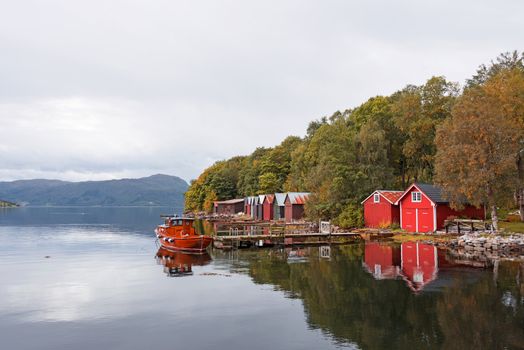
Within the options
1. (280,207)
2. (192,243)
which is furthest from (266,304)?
(280,207)

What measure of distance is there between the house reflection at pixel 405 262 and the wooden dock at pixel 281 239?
6.48 meters

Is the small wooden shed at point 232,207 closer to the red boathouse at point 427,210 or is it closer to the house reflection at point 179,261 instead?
the red boathouse at point 427,210

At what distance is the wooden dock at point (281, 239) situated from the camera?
47406 mm

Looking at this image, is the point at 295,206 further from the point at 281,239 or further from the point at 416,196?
the point at 416,196

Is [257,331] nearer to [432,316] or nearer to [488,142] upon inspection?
[432,316]

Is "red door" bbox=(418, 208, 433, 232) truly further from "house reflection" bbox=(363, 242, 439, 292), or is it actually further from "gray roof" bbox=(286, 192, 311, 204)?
"gray roof" bbox=(286, 192, 311, 204)

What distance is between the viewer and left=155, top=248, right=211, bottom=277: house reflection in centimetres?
3202

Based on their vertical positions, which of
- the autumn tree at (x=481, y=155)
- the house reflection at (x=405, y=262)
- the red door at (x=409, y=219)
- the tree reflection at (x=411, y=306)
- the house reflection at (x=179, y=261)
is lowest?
the house reflection at (x=179, y=261)

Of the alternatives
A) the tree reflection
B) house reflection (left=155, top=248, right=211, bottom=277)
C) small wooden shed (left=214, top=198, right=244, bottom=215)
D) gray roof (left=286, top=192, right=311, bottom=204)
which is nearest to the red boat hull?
house reflection (left=155, top=248, right=211, bottom=277)

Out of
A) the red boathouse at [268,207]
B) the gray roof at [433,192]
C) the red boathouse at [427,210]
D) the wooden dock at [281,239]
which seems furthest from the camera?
the red boathouse at [268,207]

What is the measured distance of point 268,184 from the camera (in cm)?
10550

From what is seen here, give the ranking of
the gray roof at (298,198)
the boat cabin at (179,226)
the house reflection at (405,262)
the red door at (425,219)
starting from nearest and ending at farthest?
the house reflection at (405,262) < the boat cabin at (179,226) < the red door at (425,219) < the gray roof at (298,198)

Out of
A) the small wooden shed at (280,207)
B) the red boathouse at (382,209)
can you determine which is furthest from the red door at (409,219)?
the small wooden shed at (280,207)

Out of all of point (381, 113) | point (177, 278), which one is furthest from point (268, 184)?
point (177, 278)
